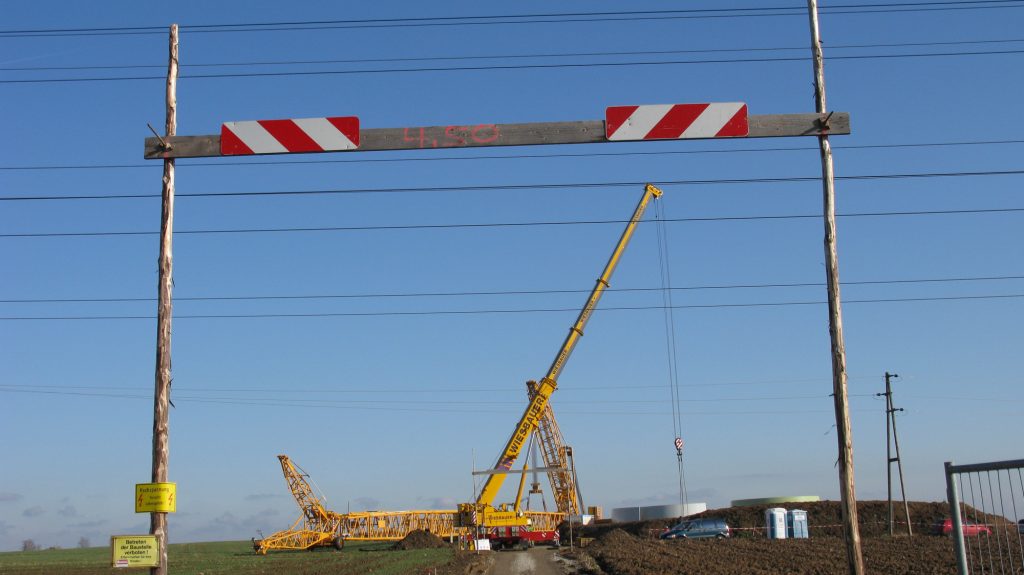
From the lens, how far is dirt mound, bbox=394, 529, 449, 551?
5625cm

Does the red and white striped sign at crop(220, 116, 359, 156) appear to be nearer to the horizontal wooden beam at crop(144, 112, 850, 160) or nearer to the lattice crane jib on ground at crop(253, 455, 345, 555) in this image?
the horizontal wooden beam at crop(144, 112, 850, 160)

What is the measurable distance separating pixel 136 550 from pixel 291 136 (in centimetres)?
597

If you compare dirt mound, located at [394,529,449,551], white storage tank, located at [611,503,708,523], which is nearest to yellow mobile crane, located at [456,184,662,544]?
dirt mound, located at [394,529,449,551]

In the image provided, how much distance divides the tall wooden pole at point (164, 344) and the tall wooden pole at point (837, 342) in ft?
30.2

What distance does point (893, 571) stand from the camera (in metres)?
24.2

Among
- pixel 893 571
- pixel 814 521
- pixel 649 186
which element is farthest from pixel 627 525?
pixel 893 571

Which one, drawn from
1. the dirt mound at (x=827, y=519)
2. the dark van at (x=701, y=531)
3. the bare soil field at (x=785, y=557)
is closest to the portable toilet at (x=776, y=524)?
the dark van at (x=701, y=531)

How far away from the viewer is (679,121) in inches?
536

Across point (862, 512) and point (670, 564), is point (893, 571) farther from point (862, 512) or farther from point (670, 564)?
point (862, 512)

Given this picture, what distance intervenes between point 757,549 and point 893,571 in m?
11.9

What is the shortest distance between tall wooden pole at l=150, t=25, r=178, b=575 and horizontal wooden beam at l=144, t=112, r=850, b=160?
14.9 inches

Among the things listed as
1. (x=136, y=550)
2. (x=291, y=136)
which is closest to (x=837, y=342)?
(x=291, y=136)

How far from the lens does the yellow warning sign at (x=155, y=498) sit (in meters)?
13.0

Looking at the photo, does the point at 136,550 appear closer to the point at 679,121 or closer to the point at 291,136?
the point at 291,136
